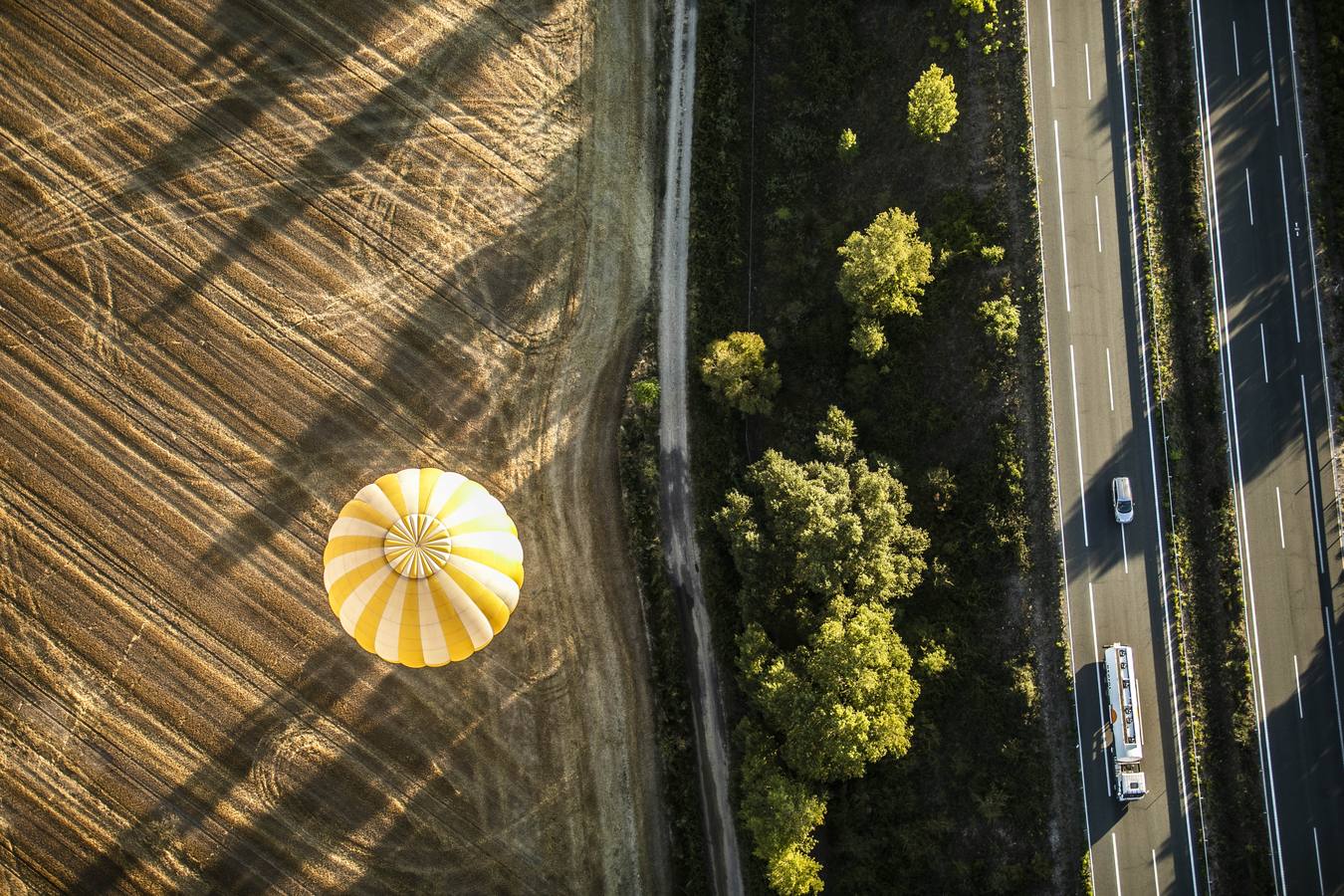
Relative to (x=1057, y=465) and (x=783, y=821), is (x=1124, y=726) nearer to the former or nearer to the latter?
(x=1057, y=465)

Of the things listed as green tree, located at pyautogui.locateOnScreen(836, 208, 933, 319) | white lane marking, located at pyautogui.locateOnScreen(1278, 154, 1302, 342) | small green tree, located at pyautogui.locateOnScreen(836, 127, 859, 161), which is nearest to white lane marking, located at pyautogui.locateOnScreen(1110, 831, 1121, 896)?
white lane marking, located at pyautogui.locateOnScreen(1278, 154, 1302, 342)

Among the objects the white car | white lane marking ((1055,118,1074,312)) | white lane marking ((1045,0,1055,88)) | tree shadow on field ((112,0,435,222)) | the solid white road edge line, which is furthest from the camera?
tree shadow on field ((112,0,435,222))

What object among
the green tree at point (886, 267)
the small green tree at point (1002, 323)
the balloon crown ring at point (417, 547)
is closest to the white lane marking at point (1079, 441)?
the small green tree at point (1002, 323)

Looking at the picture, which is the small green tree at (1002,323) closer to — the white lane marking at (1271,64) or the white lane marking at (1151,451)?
the white lane marking at (1151,451)

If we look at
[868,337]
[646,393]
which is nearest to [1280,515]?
[868,337]

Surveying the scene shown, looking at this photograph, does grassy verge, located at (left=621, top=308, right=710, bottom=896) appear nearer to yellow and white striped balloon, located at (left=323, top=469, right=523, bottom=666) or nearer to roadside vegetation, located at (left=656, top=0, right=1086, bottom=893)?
roadside vegetation, located at (left=656, top=0, right=1086, bottom=893)

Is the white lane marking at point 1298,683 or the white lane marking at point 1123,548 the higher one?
the white lane marking at point 1123,548

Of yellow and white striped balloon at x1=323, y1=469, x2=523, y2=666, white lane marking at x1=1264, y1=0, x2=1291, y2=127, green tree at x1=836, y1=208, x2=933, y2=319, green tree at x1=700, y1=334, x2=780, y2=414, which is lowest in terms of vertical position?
yellow and white striped balloon at x1=323, y1=469, x2=523, y2=666
